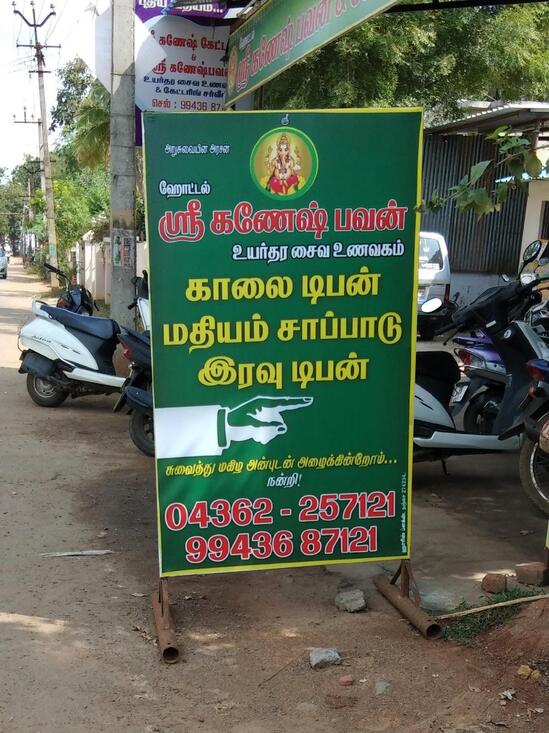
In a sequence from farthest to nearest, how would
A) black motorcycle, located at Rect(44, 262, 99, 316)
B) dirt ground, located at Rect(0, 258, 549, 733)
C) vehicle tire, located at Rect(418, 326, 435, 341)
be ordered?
black motorcycle, located at Rect(44, 262, 99, 316), vehicle tire, located at Rect(418, 326, 435, 341), dirt ground, located at Rect(0, 258, 549, 733)

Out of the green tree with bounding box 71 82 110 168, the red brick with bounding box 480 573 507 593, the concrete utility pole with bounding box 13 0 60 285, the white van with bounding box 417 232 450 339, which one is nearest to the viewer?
the red brick with bounding box 480 573 507 593

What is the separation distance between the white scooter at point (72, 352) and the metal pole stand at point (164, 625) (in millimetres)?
4576

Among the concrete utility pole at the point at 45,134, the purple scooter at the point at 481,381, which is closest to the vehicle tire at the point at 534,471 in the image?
the purple scooter at the point at 481,381

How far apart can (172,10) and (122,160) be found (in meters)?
1.72

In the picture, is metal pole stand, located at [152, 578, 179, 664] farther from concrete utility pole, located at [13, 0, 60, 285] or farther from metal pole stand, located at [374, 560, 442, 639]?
concrete utility pole, located at [13, 0, 60, 285]

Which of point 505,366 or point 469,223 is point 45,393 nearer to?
point 505,366

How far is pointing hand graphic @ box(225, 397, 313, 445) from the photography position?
3.81 meters

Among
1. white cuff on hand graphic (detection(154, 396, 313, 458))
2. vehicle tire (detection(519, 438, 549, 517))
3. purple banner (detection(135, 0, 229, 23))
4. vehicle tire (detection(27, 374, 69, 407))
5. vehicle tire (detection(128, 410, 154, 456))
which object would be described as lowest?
vehicle tire (detection(27, 374, 69, 407))

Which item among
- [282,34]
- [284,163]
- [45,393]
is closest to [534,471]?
[284,163]

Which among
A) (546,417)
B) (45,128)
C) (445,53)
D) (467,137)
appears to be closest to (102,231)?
(45,128)

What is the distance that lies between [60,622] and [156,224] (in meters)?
1.96

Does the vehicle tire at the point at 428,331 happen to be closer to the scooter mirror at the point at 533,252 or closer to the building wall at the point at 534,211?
the scooter mirror at the point at 533,252

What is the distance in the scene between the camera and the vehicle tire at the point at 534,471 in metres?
5.40

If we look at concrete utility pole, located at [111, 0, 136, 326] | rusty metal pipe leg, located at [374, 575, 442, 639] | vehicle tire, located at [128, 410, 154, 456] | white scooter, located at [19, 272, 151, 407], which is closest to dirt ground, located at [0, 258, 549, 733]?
rusty metal pipe leg, located at [374, 575, 442, 639]
